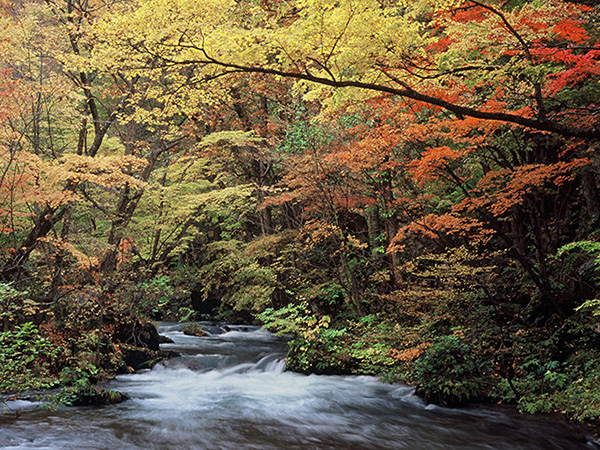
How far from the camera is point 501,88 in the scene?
738cm

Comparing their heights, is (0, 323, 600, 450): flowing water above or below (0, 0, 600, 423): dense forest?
below

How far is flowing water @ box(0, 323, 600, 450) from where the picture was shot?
248 inches

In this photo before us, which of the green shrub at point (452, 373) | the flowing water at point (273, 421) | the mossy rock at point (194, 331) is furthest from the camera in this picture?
the mossy rock at point (194, 331)

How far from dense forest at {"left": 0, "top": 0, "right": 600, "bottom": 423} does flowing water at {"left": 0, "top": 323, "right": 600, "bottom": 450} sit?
19.1 inches

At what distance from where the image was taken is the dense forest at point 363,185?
5.55m

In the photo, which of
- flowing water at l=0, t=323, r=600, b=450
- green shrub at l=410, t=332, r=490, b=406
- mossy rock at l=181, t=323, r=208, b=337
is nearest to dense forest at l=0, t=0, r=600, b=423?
green shrub at l=410, t=332, r=490, b=406

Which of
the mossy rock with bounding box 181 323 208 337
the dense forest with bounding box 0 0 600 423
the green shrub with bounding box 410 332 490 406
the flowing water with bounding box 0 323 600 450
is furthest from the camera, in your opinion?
the mossy rock with bounding box 181 323 208 337

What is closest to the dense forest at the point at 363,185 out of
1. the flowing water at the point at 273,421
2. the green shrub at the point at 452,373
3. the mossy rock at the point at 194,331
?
the green shrub at the point at 452,373

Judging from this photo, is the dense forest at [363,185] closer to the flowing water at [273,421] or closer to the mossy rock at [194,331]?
the flowing water at [273,421]

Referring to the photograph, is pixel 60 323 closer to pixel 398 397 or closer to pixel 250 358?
pixel 250 358

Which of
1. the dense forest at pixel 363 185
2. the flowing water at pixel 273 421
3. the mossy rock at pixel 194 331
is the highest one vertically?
the dense forest at pixel 363 185

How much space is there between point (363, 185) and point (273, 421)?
731 centimetres

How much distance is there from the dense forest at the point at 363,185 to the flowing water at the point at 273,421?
1.59 ft

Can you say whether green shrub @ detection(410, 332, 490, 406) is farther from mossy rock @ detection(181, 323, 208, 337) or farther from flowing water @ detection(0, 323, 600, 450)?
mossy rock @ detection(181, 323, 208, 337)
